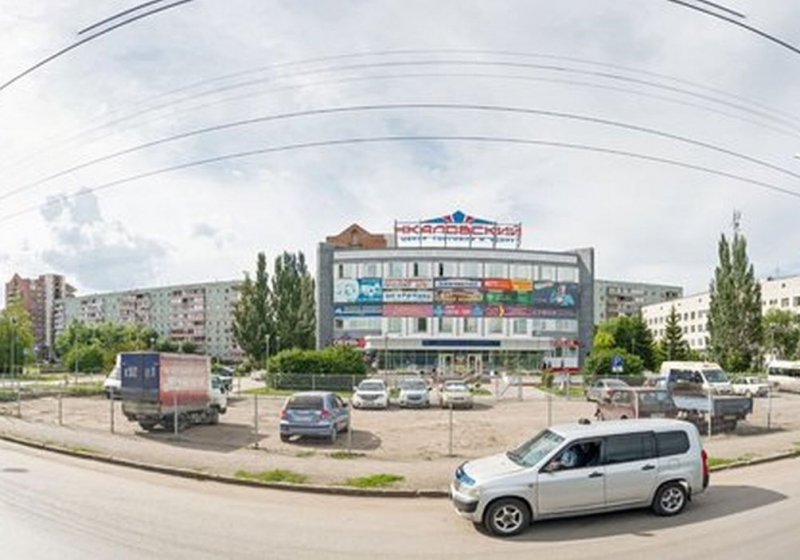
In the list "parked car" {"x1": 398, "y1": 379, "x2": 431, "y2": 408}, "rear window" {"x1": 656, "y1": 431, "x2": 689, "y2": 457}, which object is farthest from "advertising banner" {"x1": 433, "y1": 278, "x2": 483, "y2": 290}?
"rear window" {"x1": 656, "y1": 431, "x2": 689, "y2": 457}

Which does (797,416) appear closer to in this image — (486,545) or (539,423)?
(539,423)

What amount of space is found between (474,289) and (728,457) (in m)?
67.4

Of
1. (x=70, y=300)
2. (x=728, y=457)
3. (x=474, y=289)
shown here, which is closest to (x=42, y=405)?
(x=728, y=457)

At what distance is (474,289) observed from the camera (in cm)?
8519

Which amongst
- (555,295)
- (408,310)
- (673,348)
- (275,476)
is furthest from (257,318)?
(275,476)

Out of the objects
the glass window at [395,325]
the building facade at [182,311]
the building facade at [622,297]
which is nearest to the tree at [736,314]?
the glass window at [395,325]

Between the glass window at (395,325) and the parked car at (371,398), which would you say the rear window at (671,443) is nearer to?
the parked car at (371,398)

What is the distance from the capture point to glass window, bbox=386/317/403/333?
85.0m

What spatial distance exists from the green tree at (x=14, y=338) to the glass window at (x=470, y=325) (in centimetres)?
4825

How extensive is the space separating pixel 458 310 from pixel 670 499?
73854 millimetres

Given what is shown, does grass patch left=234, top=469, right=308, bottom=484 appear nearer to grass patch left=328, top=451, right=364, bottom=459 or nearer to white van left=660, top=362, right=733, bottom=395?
grass patch left=328, top=451, right=364, bottom=459

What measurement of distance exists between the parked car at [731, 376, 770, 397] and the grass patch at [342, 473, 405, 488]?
36635 mm

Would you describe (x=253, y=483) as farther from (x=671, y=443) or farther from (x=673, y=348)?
(x=673, y=348)

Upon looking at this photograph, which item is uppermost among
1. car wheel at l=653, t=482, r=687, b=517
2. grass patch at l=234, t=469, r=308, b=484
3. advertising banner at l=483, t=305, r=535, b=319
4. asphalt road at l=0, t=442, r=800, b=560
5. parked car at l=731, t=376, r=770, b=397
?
advertising banner at l=483, t=305, r=535, b=319
